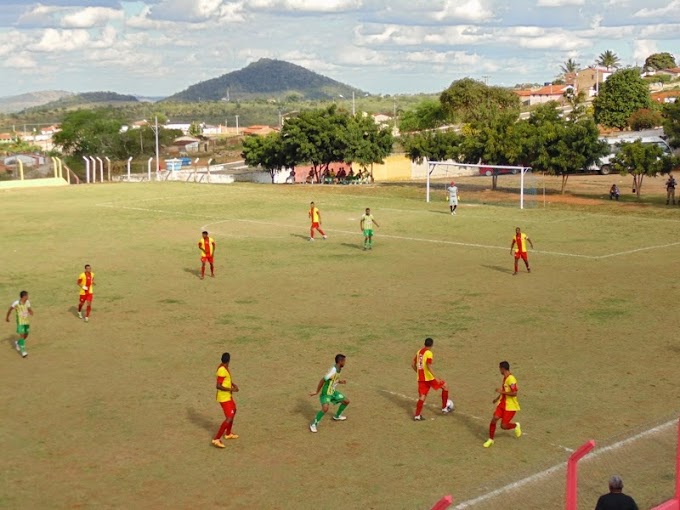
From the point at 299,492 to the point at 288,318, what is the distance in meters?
11.0

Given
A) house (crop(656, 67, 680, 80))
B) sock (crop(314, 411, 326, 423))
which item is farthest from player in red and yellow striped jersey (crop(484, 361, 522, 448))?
house (crop(656, 67, 680, 80))

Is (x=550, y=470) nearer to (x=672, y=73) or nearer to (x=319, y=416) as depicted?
(x=319, y=416)

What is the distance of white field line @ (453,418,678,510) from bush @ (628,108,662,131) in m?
84.3

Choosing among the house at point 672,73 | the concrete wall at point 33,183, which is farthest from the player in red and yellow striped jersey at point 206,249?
the house at point 672,73

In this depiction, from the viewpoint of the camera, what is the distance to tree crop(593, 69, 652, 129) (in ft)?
331

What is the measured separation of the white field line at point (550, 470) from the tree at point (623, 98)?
91685 mm

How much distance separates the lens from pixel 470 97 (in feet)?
371

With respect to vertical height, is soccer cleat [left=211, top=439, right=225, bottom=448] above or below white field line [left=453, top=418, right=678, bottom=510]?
below

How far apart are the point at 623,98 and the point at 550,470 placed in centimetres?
9499

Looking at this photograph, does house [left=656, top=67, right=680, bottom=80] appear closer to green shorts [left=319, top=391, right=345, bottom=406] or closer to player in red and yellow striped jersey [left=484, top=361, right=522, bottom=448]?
player in red and yellow striped jersey [left=484, top=361, right=522, bottom=448]

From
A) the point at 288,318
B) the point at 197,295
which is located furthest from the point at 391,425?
the point at 197,295

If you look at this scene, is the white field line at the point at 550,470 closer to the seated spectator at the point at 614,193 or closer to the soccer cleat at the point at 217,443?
the soccer cleat at the point at 217,443

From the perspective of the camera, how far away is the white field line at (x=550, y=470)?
39.8 feet

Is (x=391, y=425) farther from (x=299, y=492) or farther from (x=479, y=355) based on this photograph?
(x=479, y=355)
